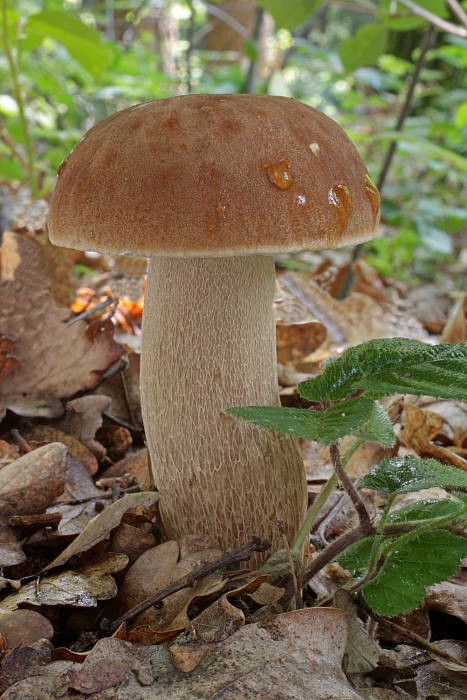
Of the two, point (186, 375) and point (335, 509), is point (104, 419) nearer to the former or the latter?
point (186, 375)

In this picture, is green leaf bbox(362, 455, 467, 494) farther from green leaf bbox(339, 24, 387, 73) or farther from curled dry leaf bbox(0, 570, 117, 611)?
green leaf bbox(339, 24, 387, 73)

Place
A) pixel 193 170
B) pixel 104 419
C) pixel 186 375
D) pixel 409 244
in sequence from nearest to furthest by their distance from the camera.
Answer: pixel 193 170 < pixel 186 375 < pixel 104 419 < pixel 409 244

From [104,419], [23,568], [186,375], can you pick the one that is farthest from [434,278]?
[23,568]

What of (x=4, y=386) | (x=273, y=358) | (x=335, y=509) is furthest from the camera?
(x=4, y=386)

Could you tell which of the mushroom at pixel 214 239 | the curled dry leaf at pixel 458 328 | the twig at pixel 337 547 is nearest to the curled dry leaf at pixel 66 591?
the mushroom at pixel 214 239

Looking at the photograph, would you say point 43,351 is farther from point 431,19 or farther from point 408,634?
point 431,19

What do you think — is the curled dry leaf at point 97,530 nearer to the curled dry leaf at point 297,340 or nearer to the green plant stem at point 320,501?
the green plant stem at point 320,501

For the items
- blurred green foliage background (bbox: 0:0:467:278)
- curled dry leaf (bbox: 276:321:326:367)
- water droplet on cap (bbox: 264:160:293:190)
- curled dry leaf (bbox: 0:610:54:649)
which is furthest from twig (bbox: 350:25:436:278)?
curled dry leaf (bbox: 0:610:54:649)

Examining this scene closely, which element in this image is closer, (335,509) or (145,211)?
(145,211)
